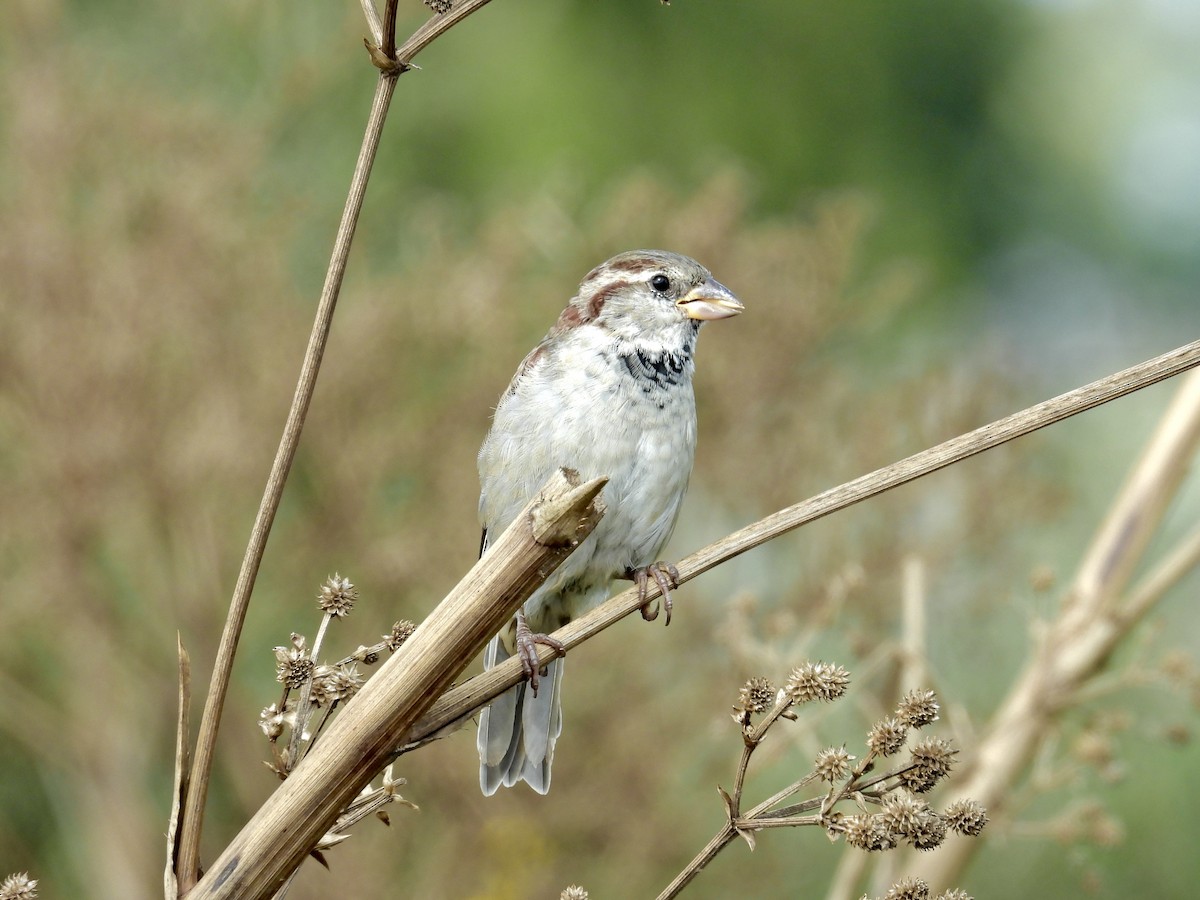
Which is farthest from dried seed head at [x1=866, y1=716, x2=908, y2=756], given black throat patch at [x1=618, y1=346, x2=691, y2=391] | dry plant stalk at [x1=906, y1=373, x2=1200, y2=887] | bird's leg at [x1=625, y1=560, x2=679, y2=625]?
black throat patch at [x1=618, y1=346, x2=691, y2=391]

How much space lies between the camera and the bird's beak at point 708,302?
8.68 ft

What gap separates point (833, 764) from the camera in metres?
1.16

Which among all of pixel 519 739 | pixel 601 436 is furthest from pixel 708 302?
pixel 519 739

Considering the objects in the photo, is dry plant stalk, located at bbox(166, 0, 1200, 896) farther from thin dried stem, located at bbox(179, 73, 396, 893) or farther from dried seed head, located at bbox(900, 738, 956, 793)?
dried seed head, located at bbox(900, 738, 956, 793)

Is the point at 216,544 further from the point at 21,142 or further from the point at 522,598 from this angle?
the point at 522,598

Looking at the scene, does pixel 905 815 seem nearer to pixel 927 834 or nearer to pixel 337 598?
pixel 927 834

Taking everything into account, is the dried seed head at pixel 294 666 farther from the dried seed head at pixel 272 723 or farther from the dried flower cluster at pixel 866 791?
→ the dried flower cluster at pixel 866 791

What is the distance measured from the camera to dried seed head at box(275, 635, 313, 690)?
45.3 inches

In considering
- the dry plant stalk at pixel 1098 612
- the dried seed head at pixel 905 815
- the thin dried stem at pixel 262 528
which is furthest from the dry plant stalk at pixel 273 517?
the dry plant stalk at pixel 1098 612

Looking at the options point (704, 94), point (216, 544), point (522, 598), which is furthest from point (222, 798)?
point (704, 94)

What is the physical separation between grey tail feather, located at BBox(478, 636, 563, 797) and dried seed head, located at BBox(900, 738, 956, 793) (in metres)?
1.33

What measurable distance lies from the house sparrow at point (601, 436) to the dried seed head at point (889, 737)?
125cm

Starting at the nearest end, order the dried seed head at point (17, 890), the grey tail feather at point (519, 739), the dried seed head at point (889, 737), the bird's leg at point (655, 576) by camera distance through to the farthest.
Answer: the dried seed head at point (17, 890) → the dried seed head at point (889, 737) → the bird's leg at point (655, 576) → the grey tail feather at point (519, 739)

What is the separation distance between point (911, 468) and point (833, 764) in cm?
27
